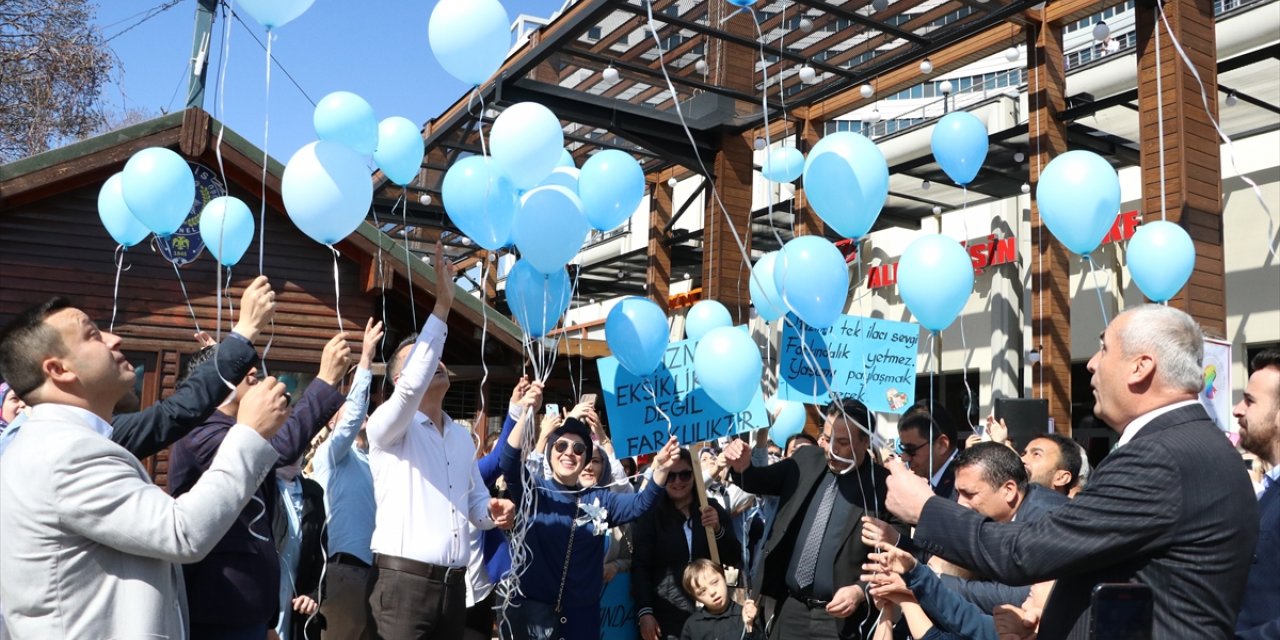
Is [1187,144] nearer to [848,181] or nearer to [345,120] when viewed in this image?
[848,181]

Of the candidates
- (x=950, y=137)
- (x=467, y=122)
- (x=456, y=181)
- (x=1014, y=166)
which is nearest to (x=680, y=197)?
(x=1014, y=166)

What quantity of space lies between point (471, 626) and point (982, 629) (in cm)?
301

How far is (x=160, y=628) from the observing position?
8.23ft

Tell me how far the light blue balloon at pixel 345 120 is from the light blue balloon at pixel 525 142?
1.26 m

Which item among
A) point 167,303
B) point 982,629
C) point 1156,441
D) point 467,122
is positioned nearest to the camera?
point 1156,441

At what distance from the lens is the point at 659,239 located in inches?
651

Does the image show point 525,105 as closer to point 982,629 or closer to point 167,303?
point 982,629

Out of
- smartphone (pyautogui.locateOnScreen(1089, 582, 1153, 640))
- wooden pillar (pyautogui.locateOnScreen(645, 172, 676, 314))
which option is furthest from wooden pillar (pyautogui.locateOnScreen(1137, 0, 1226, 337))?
wooden pillar (pyautogui.locateOnScreen(645, 172, 676, 314))

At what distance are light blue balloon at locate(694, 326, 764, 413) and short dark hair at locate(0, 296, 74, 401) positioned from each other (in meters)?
3.65

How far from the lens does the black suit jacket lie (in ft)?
7.66

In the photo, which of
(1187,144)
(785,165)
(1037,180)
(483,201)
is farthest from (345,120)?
(1037,180)

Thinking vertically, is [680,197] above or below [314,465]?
above

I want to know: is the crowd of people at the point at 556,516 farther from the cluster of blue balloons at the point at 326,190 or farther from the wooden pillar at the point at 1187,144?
the wooden pillar at the point at 1187,144

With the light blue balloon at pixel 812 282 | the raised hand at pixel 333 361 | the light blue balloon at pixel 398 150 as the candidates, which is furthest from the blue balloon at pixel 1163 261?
the raised hand at pixel 333 361
